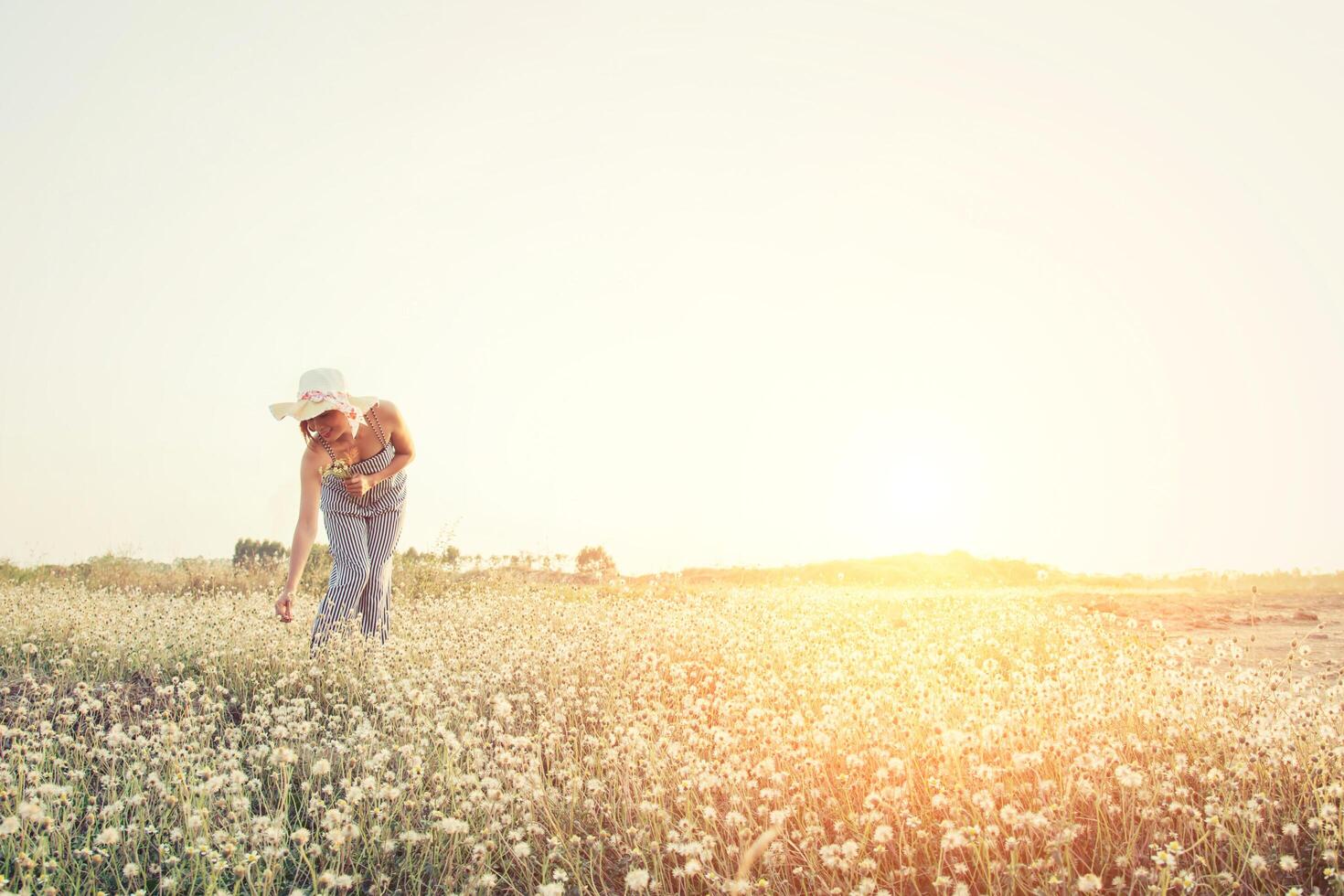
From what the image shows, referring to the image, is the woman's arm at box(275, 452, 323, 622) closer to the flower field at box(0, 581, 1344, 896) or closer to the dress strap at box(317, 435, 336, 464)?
the dress strap at box(317, 435, 336, 464)

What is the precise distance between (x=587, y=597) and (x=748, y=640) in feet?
17.1

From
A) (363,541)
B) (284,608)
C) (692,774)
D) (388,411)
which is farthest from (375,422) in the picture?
(692,774)

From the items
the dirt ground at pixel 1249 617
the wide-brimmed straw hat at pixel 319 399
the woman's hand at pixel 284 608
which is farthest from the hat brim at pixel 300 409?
the dirt ground at pixel 1249 617

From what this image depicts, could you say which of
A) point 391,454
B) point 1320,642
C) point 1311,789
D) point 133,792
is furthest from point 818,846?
point 1320,642

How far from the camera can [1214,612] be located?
1038cm

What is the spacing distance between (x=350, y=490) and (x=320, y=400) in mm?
869

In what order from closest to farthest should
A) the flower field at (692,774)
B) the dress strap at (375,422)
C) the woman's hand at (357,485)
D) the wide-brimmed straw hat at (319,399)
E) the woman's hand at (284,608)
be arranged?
the flower field at (692,774), the woman's hand at (284,608), the wide-brimmed straw hat at (319,399), the woman's hand at (357,485), the dress strap at (375,422)

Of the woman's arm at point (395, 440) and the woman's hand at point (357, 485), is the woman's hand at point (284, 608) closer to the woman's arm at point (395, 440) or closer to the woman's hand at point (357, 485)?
the woman's hand at point (357, 485)

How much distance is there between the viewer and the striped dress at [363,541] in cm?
724

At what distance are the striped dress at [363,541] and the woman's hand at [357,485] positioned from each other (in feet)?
0.33

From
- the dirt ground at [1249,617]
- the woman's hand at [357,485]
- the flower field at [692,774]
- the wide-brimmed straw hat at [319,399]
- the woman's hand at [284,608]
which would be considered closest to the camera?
the flower field at [692,774]

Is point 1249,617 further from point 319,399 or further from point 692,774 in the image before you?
point 319,399

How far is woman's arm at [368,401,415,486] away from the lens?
7.24 m

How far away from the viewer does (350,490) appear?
280 inches
